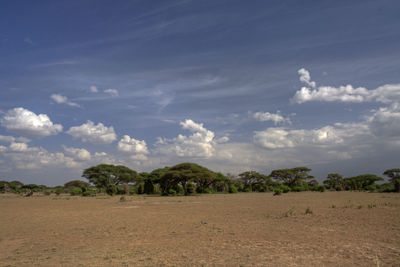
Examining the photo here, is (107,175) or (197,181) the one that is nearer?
(197,181)

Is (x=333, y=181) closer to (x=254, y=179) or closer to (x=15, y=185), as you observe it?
(x=254, y=179)

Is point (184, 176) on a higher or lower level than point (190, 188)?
higher

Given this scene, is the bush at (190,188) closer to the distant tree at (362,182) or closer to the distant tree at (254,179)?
the distant tree at (254,179)

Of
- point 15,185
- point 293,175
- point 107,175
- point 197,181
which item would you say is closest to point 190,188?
point 197,181

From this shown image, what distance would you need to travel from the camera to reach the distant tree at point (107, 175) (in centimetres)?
5897

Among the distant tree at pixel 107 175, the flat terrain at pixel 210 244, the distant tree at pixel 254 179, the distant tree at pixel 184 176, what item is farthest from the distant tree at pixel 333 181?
the flat terrain at pixel 210 244

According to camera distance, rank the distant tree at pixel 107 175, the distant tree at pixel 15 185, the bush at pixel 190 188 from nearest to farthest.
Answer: the bush at pixel 190 188, the distant tree at pixel 107 175, the distant tree at pixel 15 185

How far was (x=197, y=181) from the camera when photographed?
52.9 metres

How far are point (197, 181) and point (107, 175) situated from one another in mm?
20757

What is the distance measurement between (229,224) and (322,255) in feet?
19.9

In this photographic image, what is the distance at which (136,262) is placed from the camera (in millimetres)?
7184

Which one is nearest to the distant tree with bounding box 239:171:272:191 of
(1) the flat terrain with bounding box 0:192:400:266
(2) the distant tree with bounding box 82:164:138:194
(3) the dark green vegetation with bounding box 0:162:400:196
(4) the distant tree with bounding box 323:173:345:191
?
(3) the dark green vegetation with bounding box 0:162:400:196

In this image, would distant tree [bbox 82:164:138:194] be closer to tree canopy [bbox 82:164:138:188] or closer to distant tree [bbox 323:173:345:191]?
tree canopy [bbox 82:164:138:188]

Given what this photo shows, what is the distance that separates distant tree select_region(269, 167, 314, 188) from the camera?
71125 millimetres
